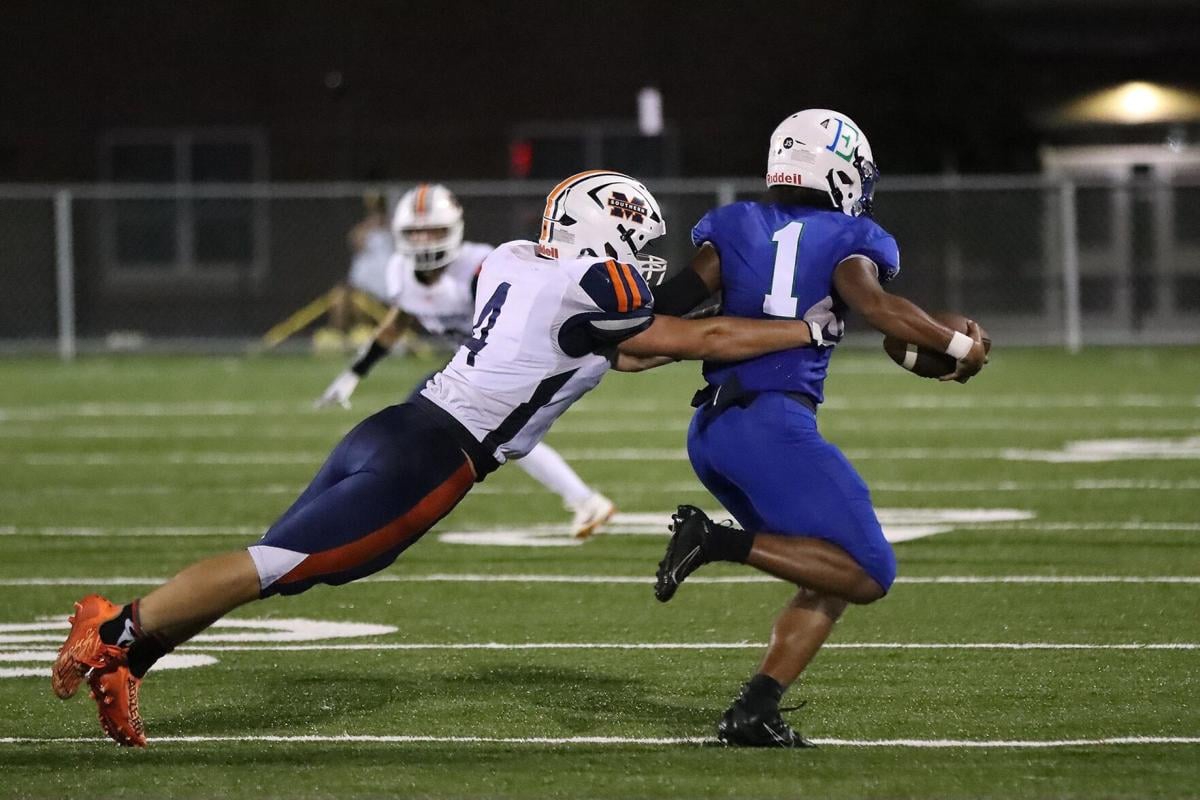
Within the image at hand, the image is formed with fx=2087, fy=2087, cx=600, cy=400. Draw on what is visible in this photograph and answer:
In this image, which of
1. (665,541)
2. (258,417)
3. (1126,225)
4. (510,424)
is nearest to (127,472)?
(258,417)

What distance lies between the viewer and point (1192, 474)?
417 inches

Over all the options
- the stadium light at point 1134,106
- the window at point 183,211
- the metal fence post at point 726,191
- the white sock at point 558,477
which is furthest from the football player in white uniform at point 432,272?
the stadium light at point 1134,106

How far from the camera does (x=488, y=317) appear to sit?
532cm

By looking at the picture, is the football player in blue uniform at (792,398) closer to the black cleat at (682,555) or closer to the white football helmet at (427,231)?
the black cleat at (682,555)

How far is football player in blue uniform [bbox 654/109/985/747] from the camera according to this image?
504 centimetres

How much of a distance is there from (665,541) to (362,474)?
3848 mm

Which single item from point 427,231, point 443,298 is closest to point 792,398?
point 443,298

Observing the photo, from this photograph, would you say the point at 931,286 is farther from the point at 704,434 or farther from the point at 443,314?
the point at 704,434

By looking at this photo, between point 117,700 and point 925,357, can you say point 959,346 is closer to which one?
point 925,357

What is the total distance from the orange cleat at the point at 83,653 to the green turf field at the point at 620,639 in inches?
6.8

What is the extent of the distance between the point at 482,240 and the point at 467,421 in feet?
58.6

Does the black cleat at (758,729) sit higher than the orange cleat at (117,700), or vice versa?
the orange cleat at (117,700)

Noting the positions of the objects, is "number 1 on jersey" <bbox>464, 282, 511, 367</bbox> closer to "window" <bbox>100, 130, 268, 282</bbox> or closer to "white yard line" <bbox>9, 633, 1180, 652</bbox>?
"white yard line" <bbox>9, 633, 1180, 652</bbox>

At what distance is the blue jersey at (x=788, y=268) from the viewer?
521 centimetres
